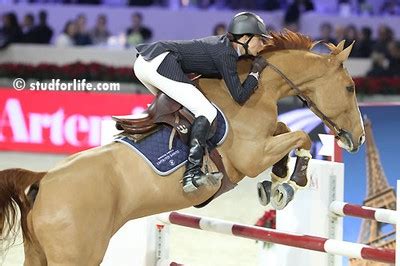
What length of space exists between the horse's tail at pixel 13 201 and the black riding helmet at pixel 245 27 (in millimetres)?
1438

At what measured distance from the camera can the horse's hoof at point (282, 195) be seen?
5.53 meters

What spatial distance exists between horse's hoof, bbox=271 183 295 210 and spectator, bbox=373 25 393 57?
9.99 metres

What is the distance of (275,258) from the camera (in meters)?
6.21

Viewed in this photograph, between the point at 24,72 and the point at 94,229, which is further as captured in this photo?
the point at 24,72

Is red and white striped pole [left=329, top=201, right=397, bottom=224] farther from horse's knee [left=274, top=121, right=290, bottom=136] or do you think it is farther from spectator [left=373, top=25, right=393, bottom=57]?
spectator [left=373, top=25, right=393, bottom=57]

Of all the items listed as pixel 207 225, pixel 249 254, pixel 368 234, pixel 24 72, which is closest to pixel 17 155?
pixel 24 72

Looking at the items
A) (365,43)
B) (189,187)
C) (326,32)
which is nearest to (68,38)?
(326,32)

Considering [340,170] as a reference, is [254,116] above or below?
above

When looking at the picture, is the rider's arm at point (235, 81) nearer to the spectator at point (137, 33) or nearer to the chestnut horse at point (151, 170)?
the chestnut horse at point (151, 170)

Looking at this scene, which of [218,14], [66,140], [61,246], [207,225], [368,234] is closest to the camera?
[61,246]

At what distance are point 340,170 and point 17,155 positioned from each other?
759 cm

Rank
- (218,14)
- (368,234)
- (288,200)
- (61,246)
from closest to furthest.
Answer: (61,246), (288,200), (368,234), (218,14)

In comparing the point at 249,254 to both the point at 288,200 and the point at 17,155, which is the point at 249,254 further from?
the point at 17,155

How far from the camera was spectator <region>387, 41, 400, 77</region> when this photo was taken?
14.7 metres
